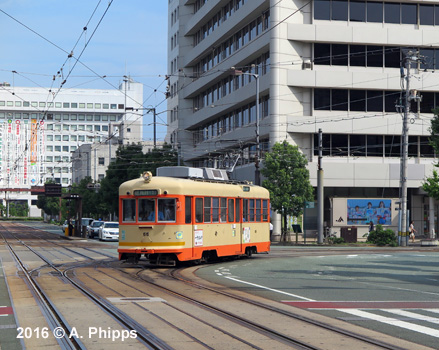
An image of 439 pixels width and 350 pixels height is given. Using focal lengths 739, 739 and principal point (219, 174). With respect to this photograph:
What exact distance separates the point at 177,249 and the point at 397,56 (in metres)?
36.8

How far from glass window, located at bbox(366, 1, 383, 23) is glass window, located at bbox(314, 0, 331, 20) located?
10.1 feet

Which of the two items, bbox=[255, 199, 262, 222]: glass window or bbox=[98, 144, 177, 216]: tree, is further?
A: bbox=[98, 144, 177, 216]: tree

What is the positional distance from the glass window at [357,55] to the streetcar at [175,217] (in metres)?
30.9

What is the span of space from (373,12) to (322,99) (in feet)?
25.4

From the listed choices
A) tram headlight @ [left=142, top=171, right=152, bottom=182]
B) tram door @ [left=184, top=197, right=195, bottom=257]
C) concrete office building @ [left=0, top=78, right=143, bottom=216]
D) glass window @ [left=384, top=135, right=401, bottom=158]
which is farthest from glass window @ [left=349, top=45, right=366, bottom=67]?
concrete office building @ [left=0, top=78, right=143, bottom=216]

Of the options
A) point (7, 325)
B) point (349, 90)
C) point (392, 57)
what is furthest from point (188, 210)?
point (392, 57)

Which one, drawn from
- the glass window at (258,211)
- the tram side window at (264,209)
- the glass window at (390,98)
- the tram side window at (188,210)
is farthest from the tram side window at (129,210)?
the glass window at (390,98)

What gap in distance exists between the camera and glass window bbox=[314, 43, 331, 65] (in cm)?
5481

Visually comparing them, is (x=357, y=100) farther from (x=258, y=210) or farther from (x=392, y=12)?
(x=258, y=210)

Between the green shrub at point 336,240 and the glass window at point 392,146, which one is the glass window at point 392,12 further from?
the green shrub at point 336,240

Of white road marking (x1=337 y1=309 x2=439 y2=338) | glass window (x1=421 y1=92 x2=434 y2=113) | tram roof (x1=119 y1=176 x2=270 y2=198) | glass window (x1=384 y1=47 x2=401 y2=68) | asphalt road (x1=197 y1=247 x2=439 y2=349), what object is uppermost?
glass window (x1=384 y1=47 x2=401 y2=68)

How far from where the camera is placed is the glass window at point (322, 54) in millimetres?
54812

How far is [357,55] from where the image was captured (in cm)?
5500

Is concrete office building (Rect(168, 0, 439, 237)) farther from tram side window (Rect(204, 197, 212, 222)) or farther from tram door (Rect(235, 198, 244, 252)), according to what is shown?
tram side window (Rect(204, 197, 212, 222))
